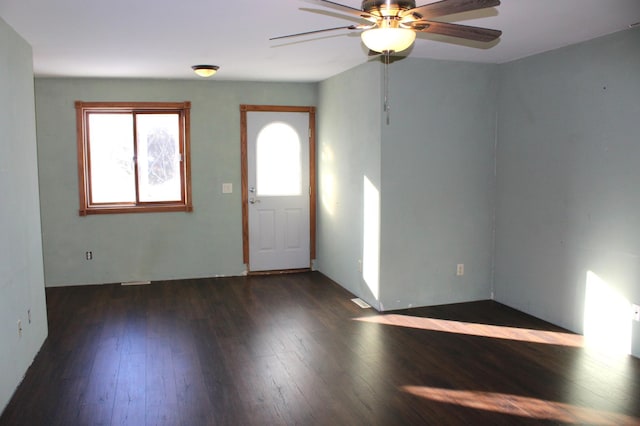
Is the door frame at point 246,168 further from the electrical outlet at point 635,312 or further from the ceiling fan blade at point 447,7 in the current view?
the ceiling fan blade at point 447,7

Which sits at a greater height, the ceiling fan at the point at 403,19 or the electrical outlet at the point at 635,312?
the ceiling fan at the point at 403,19

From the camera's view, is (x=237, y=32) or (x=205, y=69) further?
(x=205, y=69)

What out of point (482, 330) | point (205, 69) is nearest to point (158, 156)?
point (205, 69)

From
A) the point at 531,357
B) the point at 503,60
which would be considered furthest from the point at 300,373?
the point at 503,60

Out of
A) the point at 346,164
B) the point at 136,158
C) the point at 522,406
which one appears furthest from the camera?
the point at 136,158

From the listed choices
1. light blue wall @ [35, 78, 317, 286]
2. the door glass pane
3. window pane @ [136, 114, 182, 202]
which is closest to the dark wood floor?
light blue wall @ [35, 78, 317, 286]

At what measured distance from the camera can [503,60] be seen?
15.9 ft

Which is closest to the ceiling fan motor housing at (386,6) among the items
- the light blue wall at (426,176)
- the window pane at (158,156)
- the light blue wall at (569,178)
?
the light blue wall at (569,178)

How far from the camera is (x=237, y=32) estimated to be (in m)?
3.72

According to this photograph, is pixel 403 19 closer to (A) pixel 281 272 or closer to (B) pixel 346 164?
(B) pixel 346 164

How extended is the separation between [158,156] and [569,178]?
4.38 metres

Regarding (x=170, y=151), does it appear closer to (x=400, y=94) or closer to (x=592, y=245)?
(x=400, y=94)

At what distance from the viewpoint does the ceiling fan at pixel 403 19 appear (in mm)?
2281

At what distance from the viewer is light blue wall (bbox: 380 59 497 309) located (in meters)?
4.81
